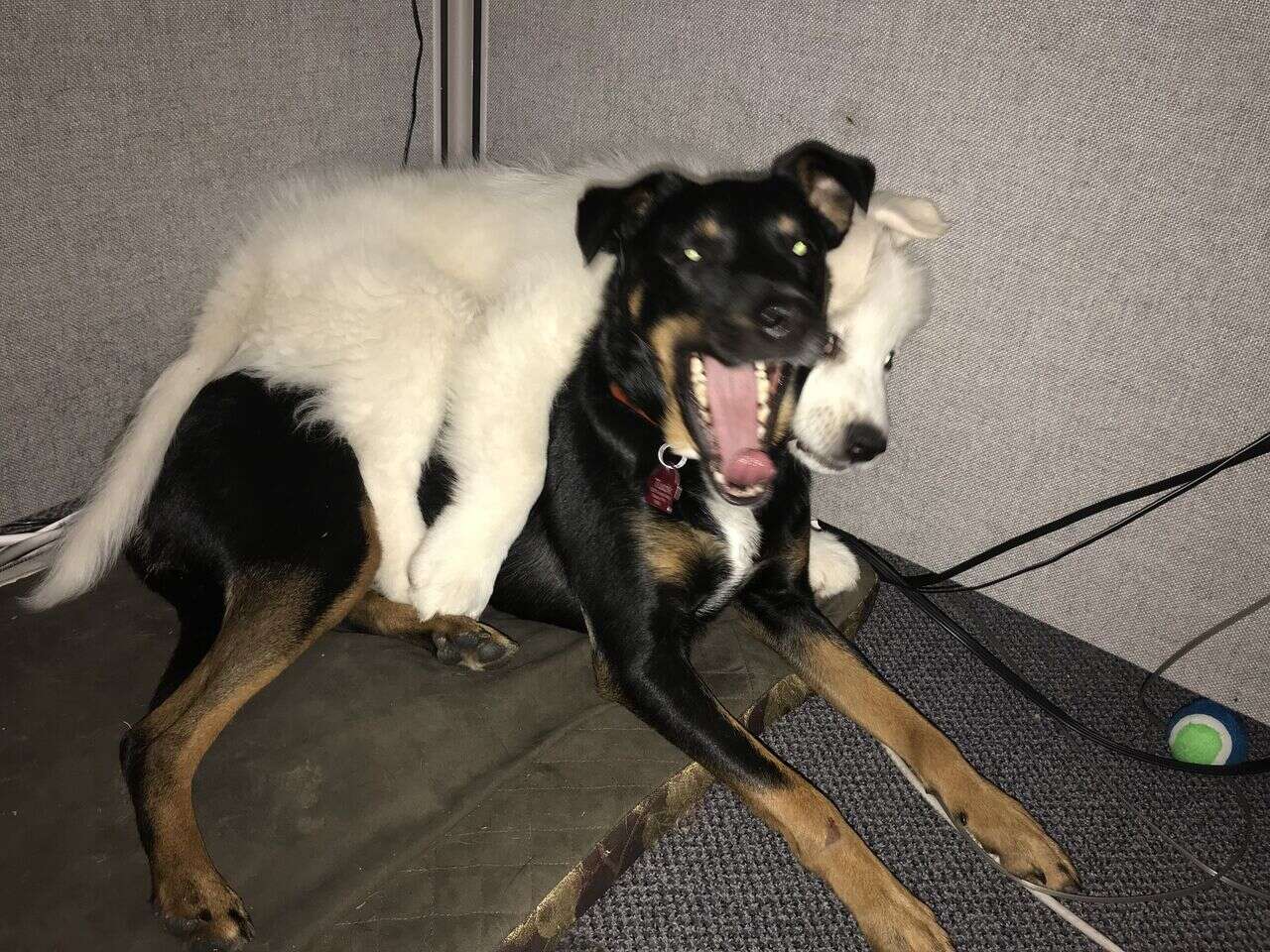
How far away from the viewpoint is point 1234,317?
1.96 metres

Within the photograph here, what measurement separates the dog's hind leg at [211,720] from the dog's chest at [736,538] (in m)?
0.74

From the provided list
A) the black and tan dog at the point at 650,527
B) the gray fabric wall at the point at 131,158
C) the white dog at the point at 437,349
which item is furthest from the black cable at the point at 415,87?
the black and tan dog at the point at 650,527

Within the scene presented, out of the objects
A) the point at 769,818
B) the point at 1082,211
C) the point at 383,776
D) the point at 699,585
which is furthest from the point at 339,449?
the point at 1082,211

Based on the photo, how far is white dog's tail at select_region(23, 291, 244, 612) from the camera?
186cm

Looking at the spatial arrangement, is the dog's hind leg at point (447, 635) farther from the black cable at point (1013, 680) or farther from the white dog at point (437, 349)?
the black cable at point (1013, 680)

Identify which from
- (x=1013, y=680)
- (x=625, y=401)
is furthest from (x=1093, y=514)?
(x=625, y=401)

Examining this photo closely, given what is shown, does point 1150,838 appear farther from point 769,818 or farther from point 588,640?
point 588,640

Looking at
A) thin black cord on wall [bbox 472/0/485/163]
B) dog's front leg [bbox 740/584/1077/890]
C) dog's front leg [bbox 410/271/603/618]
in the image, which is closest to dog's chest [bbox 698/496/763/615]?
dog's front leg [bbox 740/584/1077/890]

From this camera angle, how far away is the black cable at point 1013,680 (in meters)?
2.15

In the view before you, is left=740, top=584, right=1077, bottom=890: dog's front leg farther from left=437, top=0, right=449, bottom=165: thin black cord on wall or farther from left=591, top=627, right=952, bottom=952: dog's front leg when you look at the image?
left=437, top=0, right=449, bottom=165: thin black cord on wall

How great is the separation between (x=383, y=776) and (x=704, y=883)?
2.24 ft

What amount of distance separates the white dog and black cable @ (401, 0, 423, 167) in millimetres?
720

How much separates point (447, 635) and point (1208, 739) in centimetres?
185

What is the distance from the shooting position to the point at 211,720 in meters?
1.67
